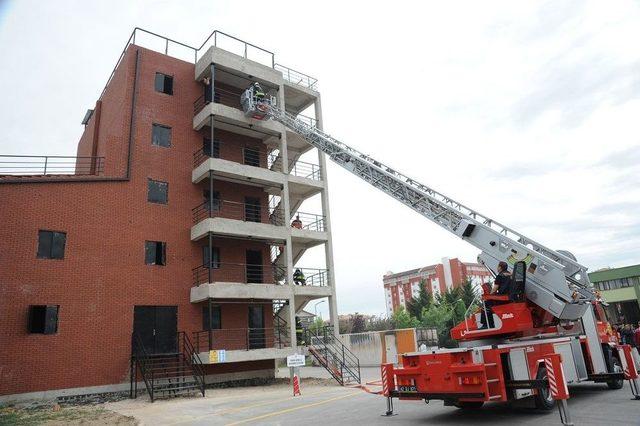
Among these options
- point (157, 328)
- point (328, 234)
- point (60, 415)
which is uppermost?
point (328, 234)

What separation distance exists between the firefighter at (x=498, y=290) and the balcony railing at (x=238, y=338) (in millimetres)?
12342

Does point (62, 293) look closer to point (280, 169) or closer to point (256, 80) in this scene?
point (280, 169)

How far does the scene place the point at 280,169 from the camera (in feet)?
86.0

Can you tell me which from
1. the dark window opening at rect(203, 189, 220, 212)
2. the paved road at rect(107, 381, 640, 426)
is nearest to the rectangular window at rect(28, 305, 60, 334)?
the paved road at rect(107, 381, 640, 426)

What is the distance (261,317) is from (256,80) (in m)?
13.0

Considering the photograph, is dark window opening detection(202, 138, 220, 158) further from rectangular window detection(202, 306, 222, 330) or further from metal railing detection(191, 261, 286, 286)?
rectangular window detection(202, 306, 222, 330)

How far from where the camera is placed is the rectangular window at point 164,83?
23734 mm

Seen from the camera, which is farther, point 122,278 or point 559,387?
point 122,278

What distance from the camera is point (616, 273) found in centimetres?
4784

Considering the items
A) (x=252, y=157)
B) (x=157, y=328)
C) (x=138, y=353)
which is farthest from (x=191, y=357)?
(x=252, y=157)

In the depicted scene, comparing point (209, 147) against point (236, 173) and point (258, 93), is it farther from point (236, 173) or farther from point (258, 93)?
point (258, 93)

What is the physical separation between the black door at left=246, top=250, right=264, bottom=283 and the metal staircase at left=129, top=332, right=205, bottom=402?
4.86 meters

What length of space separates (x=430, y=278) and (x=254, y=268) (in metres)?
80.3

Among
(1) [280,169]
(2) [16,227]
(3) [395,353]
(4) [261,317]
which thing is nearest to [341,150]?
(1) [280,169]
